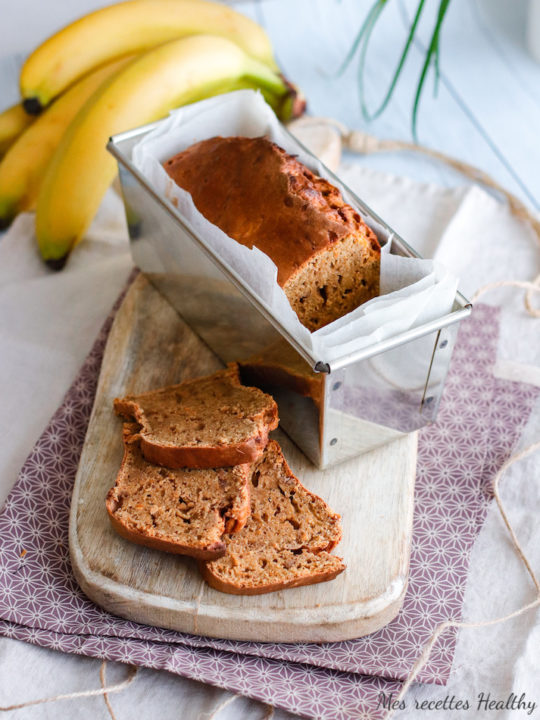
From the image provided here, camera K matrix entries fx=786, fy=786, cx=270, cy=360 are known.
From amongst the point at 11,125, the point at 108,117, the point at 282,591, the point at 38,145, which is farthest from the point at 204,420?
the point at 11,125

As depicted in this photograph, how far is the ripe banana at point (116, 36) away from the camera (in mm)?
2826

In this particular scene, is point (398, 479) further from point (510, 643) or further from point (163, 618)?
point (163, 618)

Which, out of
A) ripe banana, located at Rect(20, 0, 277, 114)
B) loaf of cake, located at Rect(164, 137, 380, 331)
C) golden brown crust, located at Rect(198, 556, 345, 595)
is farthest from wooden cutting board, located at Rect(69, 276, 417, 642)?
ripe banana, located at Rect(20, 0, 277, 114)

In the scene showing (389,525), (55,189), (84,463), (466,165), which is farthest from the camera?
(466,165)

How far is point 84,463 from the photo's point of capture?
1971 mm

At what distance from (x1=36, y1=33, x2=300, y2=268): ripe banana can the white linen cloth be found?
0.14 metres

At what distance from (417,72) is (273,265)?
2110mm

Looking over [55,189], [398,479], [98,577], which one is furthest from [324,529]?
[55,189]

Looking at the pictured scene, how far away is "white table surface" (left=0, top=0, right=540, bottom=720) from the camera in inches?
125

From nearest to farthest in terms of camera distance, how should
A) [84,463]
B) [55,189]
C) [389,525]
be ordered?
[389,525]
[84,463]
[55,189]

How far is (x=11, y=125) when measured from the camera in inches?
117

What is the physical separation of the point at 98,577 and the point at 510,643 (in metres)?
0.92

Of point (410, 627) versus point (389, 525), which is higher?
point (389, 525)

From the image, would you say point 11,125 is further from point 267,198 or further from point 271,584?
point 271,584
